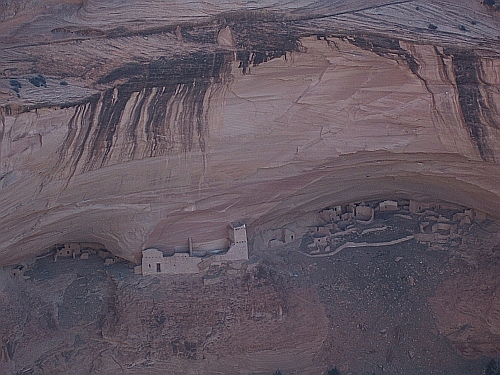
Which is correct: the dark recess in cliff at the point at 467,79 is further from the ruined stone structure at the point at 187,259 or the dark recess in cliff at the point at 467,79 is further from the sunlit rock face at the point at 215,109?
the ruined stone structure at the point at 187,259

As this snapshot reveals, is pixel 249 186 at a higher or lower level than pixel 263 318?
higher

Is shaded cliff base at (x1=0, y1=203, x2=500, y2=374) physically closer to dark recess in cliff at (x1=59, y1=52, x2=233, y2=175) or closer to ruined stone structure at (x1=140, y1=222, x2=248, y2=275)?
ruined stone structure at (x1=140, y1=222, x2=248, y2=275)

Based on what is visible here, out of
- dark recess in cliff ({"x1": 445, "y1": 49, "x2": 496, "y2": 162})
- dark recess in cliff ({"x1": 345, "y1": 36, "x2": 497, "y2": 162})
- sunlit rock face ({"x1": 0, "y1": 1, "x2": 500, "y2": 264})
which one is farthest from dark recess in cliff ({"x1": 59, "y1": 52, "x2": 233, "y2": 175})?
dark recess in cliff ({"x1": 445, "y1": 49, "x2": 496, "y2": 162})

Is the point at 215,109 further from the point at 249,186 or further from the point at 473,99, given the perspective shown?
the point at 473,99

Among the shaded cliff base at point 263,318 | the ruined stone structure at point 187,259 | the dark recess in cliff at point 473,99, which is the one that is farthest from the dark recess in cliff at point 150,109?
the dark recess in cliff at point 473,99

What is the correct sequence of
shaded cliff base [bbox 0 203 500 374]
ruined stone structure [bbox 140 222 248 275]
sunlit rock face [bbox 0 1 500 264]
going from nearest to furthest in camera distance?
1. sunlit rock face [bbox 0 1 500 264]
2. shaded cliff base [bbox 0 203 500 374]
3. ruined stone structure [bbox 140 222 248 275]

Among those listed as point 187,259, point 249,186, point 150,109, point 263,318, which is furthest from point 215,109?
point 263,318

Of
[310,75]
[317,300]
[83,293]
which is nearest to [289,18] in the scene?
[310,75]
